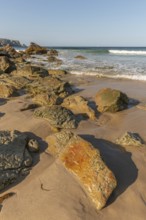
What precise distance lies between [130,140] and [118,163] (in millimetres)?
649

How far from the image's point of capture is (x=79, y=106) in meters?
5.13

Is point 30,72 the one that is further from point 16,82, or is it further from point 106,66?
point 106,66

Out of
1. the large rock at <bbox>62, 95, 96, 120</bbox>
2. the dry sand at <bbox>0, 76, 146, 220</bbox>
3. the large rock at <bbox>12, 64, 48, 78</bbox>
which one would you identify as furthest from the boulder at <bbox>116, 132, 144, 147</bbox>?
the large rock at <bbox>12, 64, 48, 78</bbox>

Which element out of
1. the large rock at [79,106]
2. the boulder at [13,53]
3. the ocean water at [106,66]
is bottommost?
the boulder at [13,53]

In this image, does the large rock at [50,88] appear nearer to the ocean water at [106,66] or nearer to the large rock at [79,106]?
the large rock at [79,106]

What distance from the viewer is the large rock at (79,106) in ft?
15.9

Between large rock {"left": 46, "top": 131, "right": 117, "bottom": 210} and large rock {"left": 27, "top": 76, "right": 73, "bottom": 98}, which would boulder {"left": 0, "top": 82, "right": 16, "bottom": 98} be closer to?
large rock {"left": 27, "top": 76, "right": 73, "bottom": 98}

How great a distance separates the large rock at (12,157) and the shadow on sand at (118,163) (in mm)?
979

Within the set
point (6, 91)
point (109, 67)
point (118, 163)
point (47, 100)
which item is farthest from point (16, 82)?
point (109, 67)

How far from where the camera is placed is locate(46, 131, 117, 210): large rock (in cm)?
259

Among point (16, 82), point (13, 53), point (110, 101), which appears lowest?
point (13, 53)

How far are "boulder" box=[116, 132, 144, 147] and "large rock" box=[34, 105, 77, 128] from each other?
0.85 meters

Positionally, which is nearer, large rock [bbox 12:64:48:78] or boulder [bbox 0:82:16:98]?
boulder [bbox 0:82:16:98]

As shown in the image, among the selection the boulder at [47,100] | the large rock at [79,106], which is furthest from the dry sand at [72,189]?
the boulder at [47,100]
